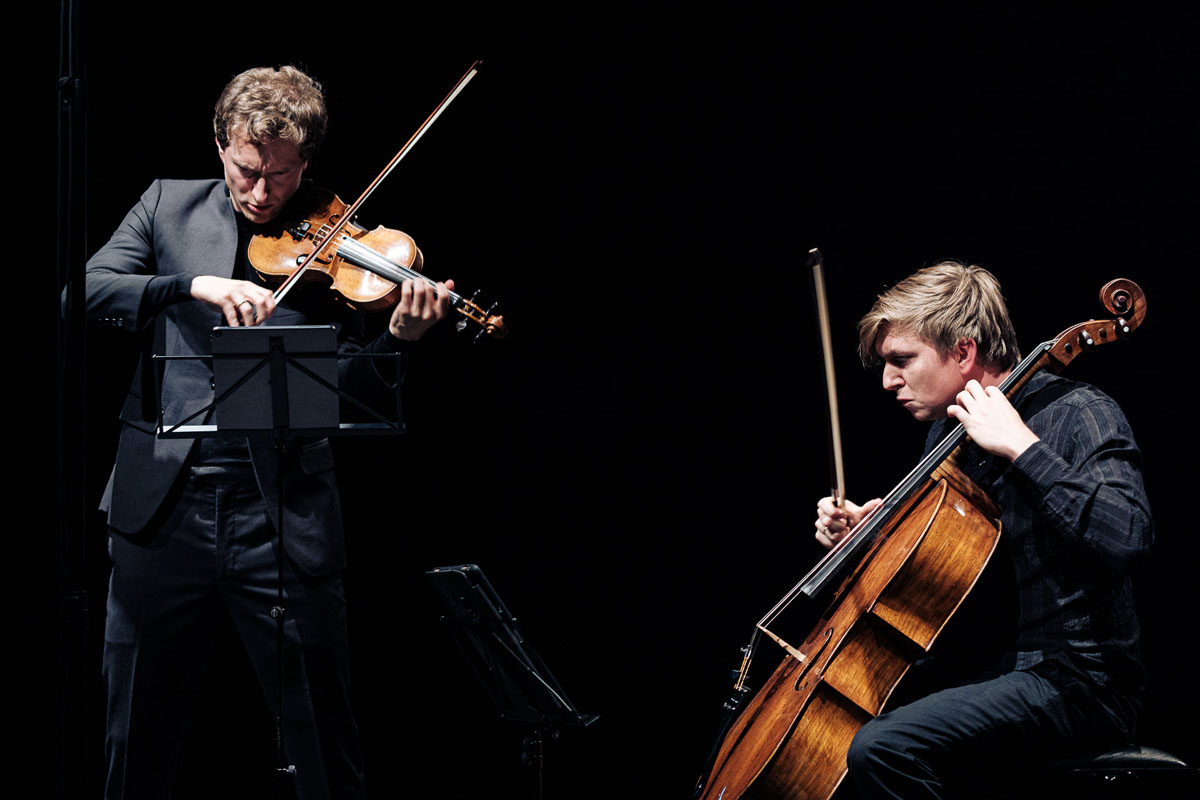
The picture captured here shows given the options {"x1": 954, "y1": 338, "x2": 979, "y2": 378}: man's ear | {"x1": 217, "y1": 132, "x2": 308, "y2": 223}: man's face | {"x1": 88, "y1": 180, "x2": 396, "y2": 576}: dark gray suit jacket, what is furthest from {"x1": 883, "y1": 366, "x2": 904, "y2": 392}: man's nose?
{"x1": 217, "y1": 132, "x2": 308, "y2": 223}: man's face

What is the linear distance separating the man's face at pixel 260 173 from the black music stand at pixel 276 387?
17.1 inches

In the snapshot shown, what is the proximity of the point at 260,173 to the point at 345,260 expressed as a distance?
0.25 meters

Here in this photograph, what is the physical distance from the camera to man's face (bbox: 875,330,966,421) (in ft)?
7.39

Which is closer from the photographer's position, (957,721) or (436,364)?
(957,721)

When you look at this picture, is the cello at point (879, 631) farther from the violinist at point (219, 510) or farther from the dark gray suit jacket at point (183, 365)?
the dark gray suit jacket at point (183, 365)

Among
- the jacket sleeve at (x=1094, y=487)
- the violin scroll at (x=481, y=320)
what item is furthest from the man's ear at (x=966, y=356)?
the violin scroll at (x=481, y=320)

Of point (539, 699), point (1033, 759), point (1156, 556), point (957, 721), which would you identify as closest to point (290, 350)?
point (539, 699)

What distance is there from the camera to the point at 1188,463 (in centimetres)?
340

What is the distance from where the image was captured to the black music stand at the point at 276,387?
2.00 meters

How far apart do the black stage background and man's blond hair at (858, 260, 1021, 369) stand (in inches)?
45.1

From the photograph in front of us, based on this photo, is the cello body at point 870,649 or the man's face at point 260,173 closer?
the cello body at point 870,649

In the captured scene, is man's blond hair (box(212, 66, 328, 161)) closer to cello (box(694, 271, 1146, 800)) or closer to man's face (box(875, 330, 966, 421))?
man's face (box(875, 330, 966, 421))

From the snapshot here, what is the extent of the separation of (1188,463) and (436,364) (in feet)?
7.54

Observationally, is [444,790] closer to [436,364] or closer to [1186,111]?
[436,364]
